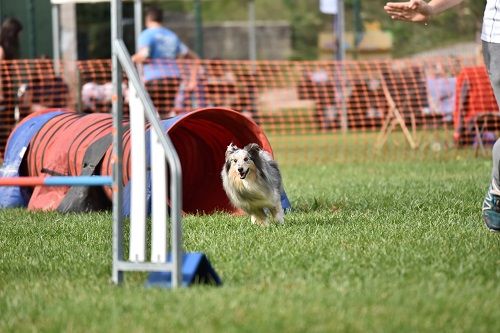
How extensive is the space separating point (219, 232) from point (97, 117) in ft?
9.19

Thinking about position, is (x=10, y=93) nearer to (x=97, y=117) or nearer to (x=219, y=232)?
(x=97, y=117)

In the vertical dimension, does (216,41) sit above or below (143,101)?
below

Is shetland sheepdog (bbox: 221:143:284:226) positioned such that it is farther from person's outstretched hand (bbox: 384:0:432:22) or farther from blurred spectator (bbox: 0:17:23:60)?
blurred spectator (bbox: 0:17:23:60)

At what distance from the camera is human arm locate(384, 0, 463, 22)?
5570mm

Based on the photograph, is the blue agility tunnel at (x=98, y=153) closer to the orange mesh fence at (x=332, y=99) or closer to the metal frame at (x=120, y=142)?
the metal frame at (x=120, y=142)

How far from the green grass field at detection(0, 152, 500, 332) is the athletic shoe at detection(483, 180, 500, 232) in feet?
0.28

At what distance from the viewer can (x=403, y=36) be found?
101 feet

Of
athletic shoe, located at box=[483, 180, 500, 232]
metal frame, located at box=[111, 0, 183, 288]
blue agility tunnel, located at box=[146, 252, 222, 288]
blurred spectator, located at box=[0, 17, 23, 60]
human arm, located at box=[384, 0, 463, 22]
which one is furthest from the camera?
blurred spectator, located at box=[0, 17, 23, 60]

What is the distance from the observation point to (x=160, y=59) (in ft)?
49.1

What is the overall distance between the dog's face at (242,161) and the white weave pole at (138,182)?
2425mm

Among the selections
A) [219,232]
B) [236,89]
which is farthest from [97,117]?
[236,89]

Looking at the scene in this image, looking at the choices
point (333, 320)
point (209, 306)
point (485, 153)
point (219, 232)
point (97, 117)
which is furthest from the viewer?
point (485, 153)

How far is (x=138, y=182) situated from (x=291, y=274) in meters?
0.88

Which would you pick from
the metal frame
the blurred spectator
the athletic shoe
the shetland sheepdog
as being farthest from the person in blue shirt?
the metal frame
